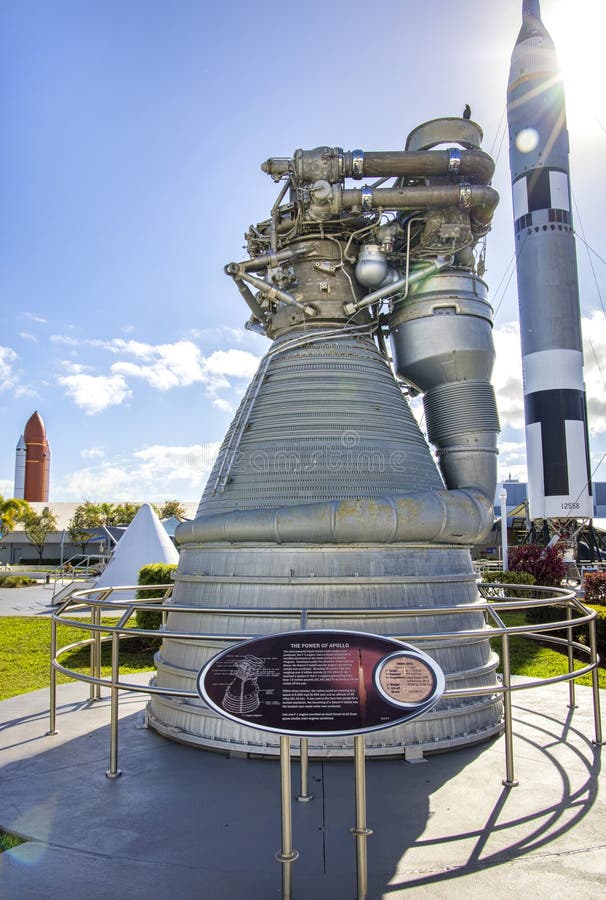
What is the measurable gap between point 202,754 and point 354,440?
281cm

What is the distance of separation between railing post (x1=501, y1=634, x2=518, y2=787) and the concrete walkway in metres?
0.08

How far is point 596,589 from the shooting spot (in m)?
12.3

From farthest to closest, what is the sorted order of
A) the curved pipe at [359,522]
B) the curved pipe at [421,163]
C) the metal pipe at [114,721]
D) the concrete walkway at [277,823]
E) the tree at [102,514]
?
the tree at [102,514] → the curved pipe at [421,163] → the curved pipe at [359,522] → the metal pipe at [114,721] → the concrete walkway at [277,823]

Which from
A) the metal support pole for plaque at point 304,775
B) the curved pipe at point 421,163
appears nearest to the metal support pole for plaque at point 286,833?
the metal support pole for plaque at point 304,775

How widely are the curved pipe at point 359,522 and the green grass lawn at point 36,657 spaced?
4566 millimetres

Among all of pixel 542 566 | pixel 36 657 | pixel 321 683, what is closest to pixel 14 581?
pixel 36 657

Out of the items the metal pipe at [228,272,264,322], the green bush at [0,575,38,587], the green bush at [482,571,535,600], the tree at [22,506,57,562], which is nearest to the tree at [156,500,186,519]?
the tree at [22,506,57,562]

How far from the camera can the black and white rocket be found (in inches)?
852

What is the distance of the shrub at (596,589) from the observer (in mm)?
12202

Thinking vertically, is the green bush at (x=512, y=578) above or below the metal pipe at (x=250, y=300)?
below

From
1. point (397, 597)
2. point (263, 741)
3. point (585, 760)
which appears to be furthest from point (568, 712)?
point (263, 741)

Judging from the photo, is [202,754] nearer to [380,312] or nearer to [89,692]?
[89,692]

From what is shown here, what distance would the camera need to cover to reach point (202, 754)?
15.8 ft

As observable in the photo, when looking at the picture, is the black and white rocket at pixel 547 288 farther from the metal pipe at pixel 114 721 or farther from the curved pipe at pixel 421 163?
the metal pipe at pixel 114 721
